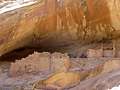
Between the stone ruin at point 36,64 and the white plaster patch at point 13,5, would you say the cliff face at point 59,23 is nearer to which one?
the white plaster patch at point 13,5

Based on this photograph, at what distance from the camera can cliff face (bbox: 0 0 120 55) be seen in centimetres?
396

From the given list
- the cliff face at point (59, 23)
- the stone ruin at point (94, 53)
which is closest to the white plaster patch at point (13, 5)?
the cliff face at point (59, 23)

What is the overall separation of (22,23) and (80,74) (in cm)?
98

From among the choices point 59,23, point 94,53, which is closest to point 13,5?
point 59,23

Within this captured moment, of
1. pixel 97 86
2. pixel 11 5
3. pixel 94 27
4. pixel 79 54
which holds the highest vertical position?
pixel 11 5

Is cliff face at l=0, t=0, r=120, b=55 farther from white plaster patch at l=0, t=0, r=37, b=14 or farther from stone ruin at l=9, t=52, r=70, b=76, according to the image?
stone ruin at l=9, t=52, r=70, b=76

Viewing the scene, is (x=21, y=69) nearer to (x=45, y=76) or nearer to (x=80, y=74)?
(x=45, y=76)

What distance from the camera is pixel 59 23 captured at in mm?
4258

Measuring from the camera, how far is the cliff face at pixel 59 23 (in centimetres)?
396

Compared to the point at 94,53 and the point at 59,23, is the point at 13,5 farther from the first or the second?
the point at 94,53

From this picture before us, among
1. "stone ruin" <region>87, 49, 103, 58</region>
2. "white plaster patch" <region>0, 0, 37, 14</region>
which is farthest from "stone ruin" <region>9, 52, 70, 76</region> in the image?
"white plaster patch" <region>0, 0, 37, 14</region>

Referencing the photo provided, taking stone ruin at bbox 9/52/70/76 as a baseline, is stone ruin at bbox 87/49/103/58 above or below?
above

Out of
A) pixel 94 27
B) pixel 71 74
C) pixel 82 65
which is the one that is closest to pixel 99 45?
pixel 94 27

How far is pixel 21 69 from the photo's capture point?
3852mm
